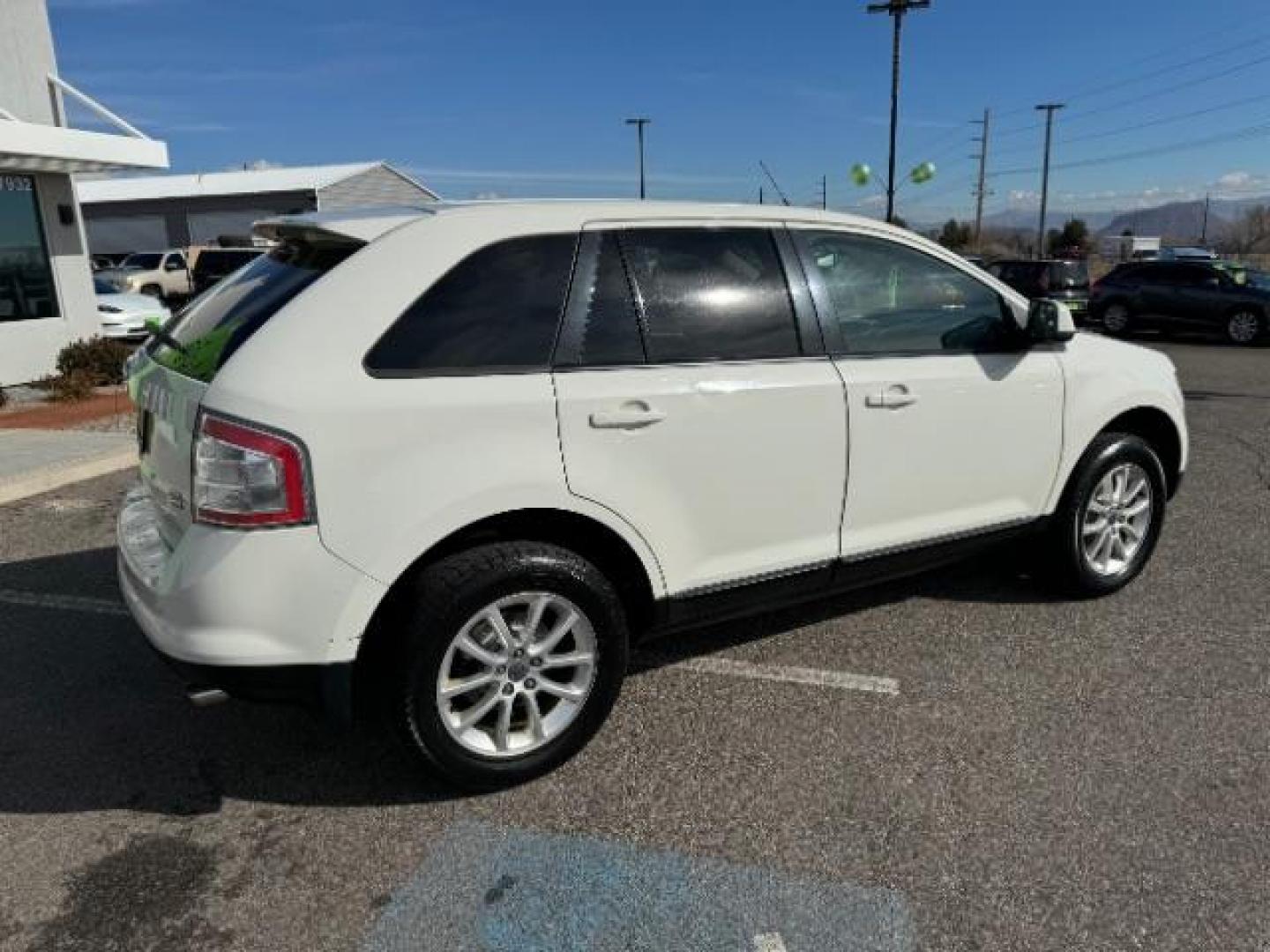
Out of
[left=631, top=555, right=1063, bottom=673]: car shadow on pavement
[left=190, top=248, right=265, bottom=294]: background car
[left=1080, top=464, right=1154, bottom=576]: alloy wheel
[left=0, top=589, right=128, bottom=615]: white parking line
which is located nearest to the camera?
[left=631, top=555, right=1063, bottom=673]: car shadow on pavement

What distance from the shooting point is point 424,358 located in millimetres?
2730

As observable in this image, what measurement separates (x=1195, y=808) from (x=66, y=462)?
7.23m

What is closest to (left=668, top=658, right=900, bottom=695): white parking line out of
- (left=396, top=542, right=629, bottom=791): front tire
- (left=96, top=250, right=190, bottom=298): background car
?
(left=396, top=542, right=629, bottom=791): front tire

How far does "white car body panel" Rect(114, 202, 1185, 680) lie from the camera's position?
8.38 feet

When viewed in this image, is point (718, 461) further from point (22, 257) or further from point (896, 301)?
point (22, 257)

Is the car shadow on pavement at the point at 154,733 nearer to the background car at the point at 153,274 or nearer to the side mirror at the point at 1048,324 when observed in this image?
the side mirror at the point at 1048,324

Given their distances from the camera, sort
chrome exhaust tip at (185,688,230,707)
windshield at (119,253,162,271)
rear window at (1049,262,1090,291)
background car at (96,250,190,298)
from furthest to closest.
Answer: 1. windshield at (119,253,162,271)
2. background car at (96,250,190,298)
3. rear window at (1049,262,1090,291)
4. chrome exhaust tip at (185,688,230,707)

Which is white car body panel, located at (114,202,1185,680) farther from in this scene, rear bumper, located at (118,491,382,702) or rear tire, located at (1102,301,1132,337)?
rear tire, located at (1102,301,1132,337)

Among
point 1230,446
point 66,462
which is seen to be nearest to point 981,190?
point 1230,446

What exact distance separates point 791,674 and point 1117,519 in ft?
5.99

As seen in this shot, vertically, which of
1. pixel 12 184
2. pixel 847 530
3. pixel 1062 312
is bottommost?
pixel 847 530

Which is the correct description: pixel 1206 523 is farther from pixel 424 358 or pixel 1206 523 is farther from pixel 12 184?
pixel 12 184

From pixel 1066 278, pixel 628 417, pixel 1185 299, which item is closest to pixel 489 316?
pixel 628 417

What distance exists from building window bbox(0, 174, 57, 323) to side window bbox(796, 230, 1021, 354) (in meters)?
11.4
